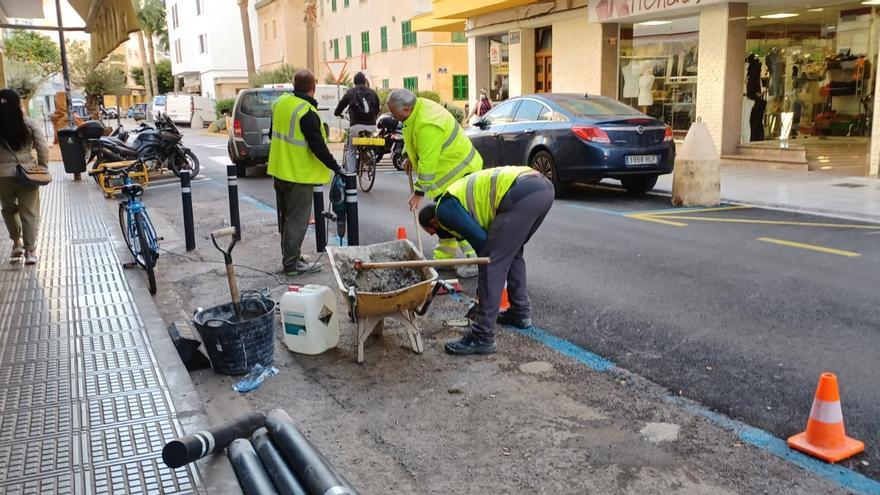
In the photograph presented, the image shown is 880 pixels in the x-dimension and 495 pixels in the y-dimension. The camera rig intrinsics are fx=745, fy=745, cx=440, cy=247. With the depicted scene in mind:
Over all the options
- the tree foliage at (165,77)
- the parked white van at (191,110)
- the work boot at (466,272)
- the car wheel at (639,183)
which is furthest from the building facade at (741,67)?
the tree foliage at (165,77)

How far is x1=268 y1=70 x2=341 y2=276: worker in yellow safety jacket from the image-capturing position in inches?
278

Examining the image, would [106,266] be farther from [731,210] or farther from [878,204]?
[878,204]

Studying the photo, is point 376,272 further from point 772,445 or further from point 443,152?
point 772,445

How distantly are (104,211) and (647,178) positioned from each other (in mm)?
8542

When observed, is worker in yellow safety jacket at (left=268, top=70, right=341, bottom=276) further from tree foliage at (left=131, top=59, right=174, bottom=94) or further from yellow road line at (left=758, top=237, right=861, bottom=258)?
tree foliage at (left=131, top=59, right=174, bottom=94)

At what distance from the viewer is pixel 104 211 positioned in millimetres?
11031

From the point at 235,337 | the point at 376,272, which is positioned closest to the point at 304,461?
the point at 235,337

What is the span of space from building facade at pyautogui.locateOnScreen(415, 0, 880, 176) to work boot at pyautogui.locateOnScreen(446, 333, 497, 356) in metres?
11.5

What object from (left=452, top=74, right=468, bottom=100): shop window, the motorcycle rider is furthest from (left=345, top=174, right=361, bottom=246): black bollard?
(left=452, top=74, right=468, bottom=100): shop window

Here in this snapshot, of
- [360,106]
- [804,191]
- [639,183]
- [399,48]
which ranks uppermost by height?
[399,48]

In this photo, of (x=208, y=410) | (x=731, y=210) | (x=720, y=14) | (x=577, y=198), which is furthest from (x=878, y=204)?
(x=208, y=410)

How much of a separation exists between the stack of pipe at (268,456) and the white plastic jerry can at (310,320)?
4.83ft

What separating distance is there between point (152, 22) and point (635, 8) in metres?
66.8

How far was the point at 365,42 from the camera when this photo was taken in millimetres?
40469
